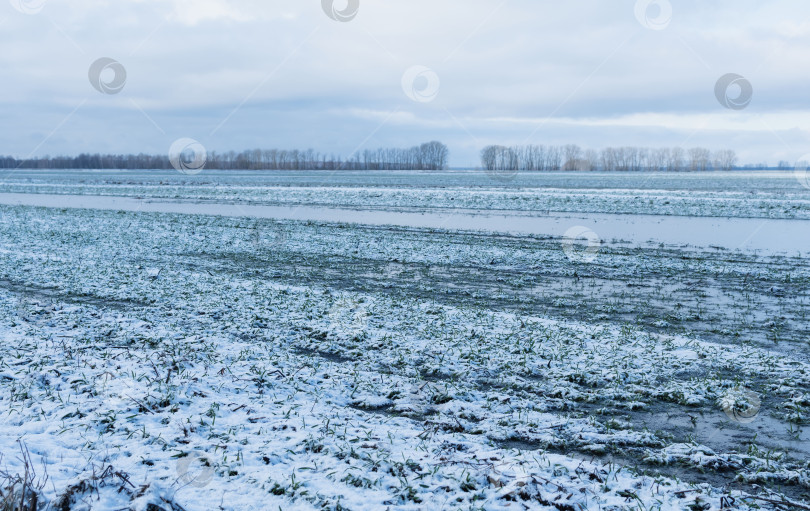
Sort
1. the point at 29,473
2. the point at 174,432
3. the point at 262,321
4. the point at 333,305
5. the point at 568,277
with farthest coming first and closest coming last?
the point at 568,277 < the point at 333,305 < the point at 262,321 < the point at 174,432 < the point at 29,473

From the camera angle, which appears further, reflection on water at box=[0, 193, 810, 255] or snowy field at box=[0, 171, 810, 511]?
reflection on water at box=[0, 193, 810, 255]

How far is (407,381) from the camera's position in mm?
8867

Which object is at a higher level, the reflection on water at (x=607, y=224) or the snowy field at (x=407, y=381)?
the reflection on water at (x=607, y=224)

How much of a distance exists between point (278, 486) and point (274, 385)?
299cm

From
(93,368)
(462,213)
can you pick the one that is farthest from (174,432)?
(462,213)

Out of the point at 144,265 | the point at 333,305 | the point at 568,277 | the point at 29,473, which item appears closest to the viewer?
the point at 29,473

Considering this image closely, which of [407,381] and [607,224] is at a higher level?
[607,224]

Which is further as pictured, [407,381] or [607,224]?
[607,224]

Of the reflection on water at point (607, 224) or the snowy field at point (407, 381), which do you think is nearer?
the snowy field at point (407, 381)

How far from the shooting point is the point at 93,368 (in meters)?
8.69

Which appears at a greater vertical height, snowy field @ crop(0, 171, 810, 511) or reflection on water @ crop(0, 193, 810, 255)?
reflection on water @ crop(0, 193, 810, 255)

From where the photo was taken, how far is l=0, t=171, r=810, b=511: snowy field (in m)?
5.74

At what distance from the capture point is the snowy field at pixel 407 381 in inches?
226

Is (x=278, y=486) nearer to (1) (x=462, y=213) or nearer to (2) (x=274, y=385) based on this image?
(2) (x=274, y=385)
